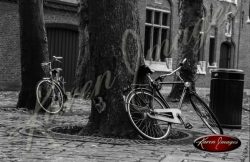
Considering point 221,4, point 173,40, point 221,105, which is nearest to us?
point 221,105

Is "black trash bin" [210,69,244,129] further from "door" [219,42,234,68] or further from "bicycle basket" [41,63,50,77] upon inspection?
"door" [219,42,234,68]

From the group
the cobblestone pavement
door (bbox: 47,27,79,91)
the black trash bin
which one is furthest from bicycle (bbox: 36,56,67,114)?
door (bbox: 47,27,79,91)

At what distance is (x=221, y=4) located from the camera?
104 feet

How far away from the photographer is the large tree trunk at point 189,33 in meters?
16.5

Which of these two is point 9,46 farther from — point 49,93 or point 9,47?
point 49,93

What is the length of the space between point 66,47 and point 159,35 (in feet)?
21.7

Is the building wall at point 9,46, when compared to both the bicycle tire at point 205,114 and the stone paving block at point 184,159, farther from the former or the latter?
the stone paving block at point 184,159

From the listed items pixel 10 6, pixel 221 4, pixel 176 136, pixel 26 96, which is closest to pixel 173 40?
pixel 221 4

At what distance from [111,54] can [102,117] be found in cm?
92

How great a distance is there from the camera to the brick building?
19.7 metres

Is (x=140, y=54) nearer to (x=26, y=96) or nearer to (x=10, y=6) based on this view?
(x=26, y=96)

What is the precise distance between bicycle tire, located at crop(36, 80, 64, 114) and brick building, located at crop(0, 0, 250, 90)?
880cm

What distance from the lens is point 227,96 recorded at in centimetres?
974

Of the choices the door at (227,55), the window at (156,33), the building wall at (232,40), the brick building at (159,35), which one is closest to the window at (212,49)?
the brick building at (159,35)
